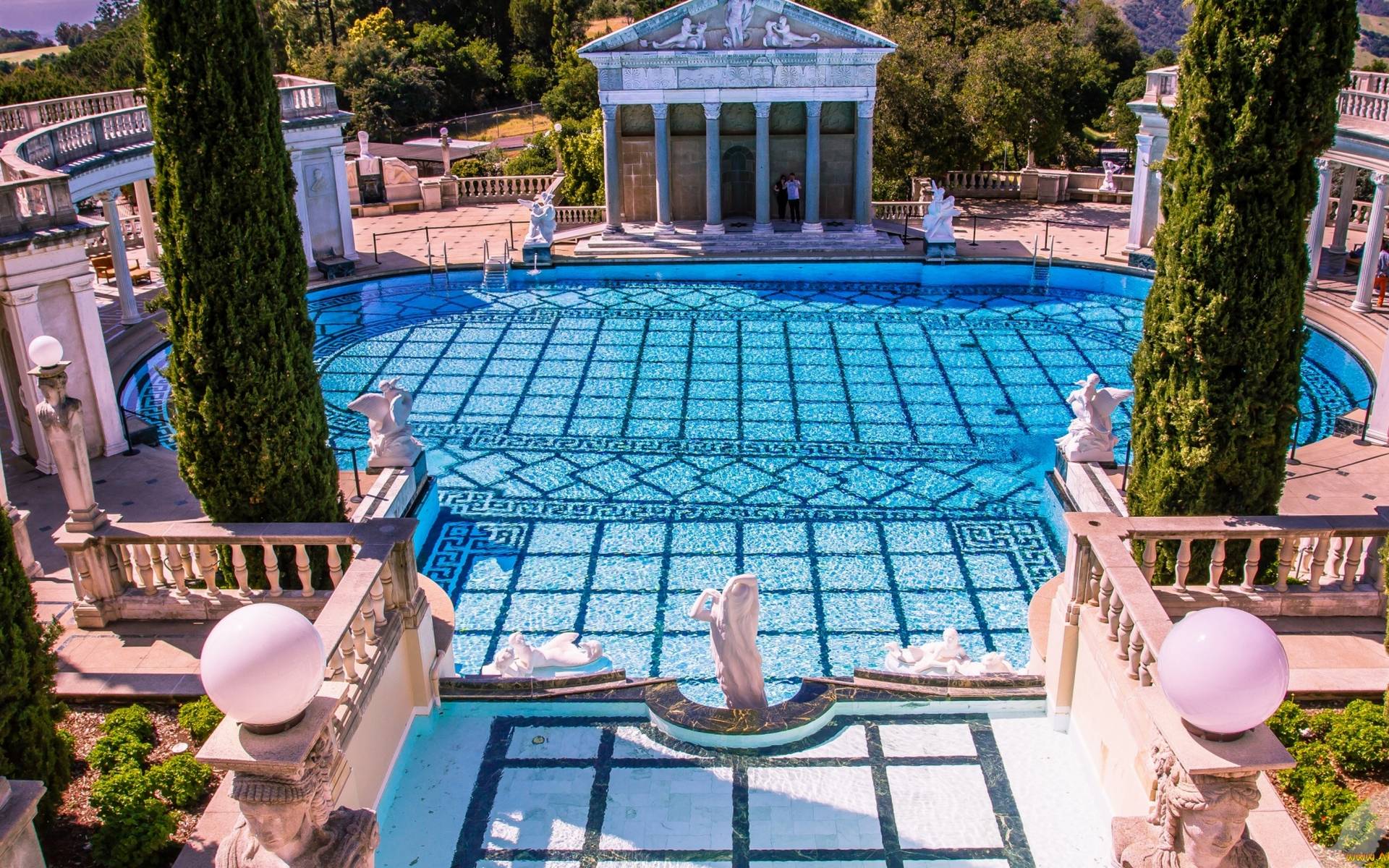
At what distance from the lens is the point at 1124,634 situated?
307 inches

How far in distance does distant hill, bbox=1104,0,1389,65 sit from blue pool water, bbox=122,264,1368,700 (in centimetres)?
10658

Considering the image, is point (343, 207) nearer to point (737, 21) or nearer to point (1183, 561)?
point (737, 21)

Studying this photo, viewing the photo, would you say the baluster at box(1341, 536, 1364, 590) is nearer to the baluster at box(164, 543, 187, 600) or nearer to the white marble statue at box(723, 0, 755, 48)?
the baluster at box(164, 543, 187, 600)

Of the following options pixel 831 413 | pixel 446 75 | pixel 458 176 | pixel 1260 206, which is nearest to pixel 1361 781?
pixel 1260 206

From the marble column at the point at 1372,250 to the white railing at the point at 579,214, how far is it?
730 inches

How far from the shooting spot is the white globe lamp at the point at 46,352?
941 centimetres

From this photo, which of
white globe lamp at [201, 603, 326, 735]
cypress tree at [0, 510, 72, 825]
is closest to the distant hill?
cypress tree at [0, 510, 72, 825]

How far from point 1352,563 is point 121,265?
21483 millimetres

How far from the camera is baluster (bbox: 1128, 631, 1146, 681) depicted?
24.8 ft

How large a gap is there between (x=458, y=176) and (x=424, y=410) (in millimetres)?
20470

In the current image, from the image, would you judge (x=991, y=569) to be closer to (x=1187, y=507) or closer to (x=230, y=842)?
(x=1187, y=507)

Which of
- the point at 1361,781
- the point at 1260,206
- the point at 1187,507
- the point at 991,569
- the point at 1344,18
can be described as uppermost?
the point at 1344,18

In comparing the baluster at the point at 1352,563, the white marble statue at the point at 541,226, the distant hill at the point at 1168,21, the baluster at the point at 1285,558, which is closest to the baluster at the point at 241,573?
the baluster at the point at 1285,558

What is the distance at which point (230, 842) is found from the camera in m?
5.57
